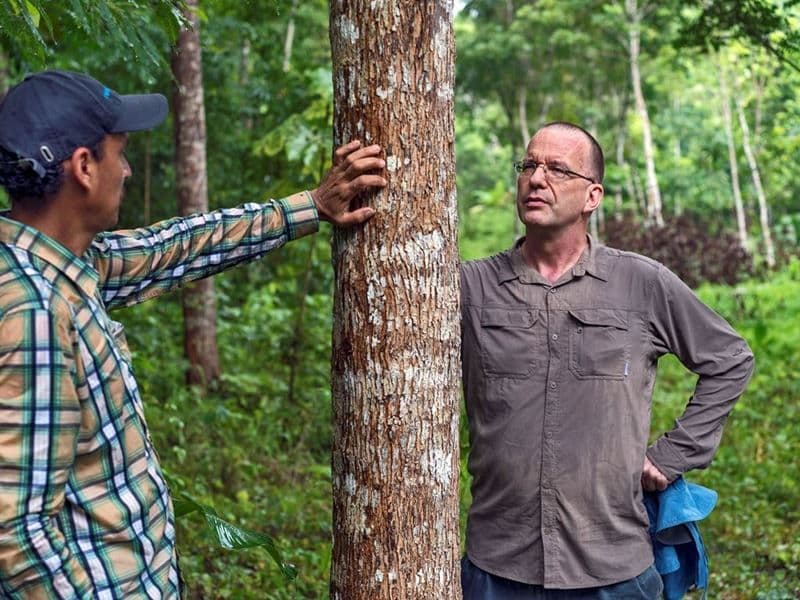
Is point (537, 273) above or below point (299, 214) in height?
below

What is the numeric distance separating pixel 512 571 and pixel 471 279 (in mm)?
972

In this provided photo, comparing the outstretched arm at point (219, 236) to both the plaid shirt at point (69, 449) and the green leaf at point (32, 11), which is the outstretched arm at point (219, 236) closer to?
the plaid shirt at point (69, 449)

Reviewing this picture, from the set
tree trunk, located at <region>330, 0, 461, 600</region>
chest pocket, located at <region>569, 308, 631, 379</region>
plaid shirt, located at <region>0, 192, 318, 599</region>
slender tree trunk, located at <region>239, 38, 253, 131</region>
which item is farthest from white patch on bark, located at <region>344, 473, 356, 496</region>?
slender tree trunk, located at <region>239, 38, 253, 131</region>

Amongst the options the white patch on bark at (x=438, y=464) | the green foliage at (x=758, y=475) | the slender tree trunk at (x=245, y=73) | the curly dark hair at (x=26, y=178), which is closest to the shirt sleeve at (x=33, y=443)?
the curly dark hair at (x=26, y=178)

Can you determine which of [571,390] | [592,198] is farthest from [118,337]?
[592,198]

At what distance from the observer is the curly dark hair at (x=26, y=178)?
200 cm

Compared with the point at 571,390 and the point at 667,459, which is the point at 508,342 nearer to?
the point at 571,390

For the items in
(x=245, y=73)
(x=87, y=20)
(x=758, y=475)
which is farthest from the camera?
(x=245, y=73)

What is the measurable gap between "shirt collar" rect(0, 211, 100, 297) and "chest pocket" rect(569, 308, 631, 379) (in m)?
1.64

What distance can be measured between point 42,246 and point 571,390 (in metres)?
1.72

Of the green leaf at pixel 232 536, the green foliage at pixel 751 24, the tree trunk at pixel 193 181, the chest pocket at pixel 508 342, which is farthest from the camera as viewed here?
the tree trunk at pixel 193 181

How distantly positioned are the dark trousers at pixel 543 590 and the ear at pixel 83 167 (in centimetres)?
180

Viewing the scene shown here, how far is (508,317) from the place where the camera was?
10.4 ft

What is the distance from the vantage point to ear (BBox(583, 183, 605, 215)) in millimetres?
3264
